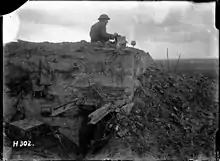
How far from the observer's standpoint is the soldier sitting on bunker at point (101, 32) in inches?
143

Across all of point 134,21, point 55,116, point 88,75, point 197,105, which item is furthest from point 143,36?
point 55,116

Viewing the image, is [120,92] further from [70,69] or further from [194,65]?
[194,65]

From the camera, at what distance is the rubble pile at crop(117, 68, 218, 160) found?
12.3ft

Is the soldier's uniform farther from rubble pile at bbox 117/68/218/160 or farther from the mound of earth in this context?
rubble pile at bbox 117/68/218/160

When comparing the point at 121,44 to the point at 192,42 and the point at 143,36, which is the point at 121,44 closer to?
the point at 143,36

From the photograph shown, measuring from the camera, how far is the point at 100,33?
12.0 ft

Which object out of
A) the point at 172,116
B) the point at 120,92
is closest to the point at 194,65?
the point at 172,116

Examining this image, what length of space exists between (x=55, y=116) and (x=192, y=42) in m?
2.17

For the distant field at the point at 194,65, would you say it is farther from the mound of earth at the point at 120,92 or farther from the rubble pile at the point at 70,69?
the rubble pile at the point at 70,69

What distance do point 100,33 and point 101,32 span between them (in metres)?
0.02

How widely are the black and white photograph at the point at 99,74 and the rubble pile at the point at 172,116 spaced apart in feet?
0.05

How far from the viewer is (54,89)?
367 centimetres

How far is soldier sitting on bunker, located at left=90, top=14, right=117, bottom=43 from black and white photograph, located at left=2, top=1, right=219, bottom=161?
0.01 metres

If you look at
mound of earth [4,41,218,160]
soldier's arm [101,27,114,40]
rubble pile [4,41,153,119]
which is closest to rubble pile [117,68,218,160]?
mound of earth [4,41,218,160]
